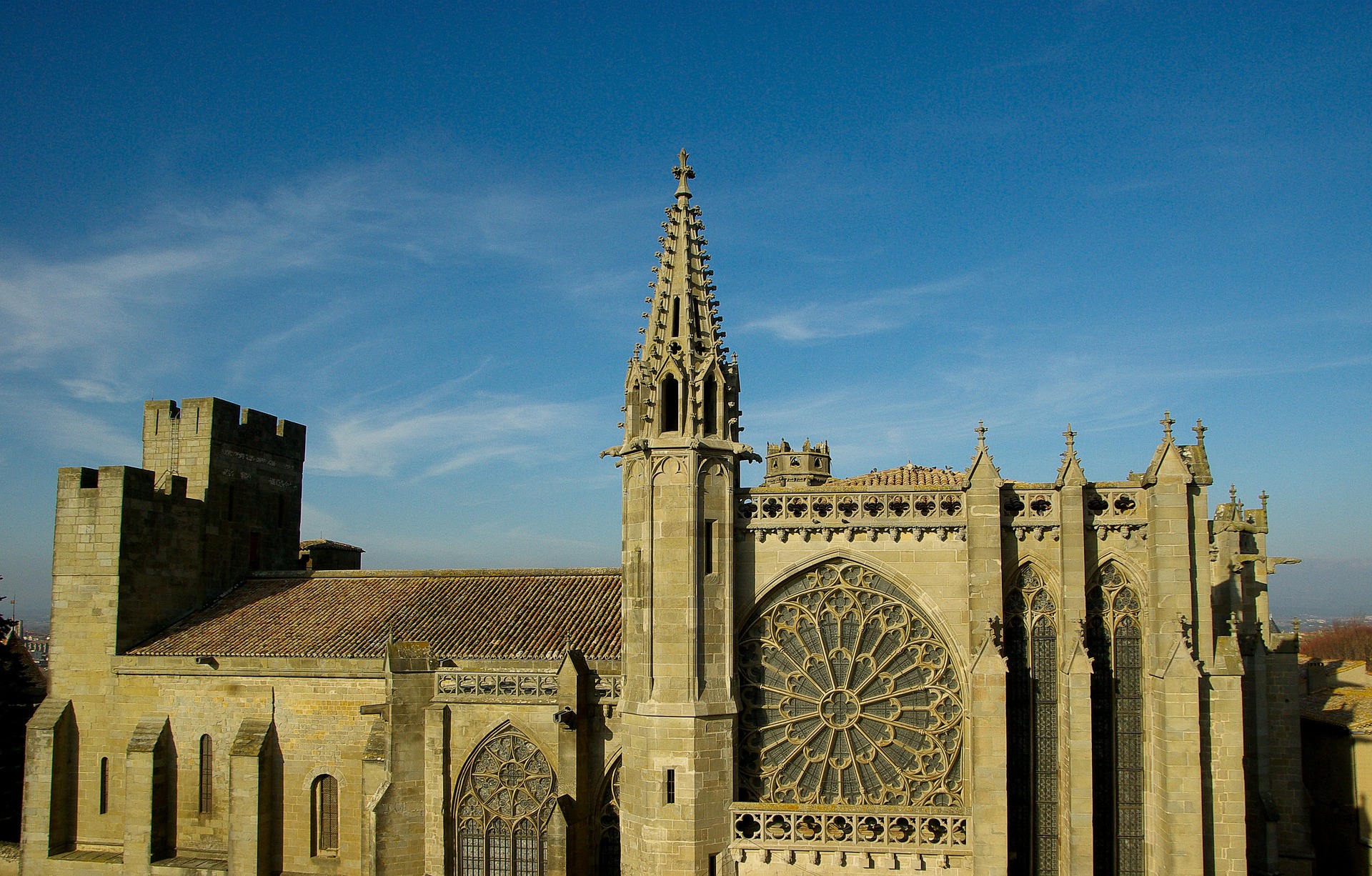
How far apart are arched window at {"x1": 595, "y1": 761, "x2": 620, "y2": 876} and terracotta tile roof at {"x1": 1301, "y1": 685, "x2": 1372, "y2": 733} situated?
20818mm

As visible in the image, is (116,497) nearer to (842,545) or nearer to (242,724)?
(242,724)

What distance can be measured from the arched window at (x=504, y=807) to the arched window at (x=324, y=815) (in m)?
5.58

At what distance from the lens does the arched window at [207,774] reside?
2691 centimetres

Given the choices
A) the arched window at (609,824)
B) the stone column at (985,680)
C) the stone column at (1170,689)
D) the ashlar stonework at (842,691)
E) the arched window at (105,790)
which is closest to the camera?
the stone column at (985,680)

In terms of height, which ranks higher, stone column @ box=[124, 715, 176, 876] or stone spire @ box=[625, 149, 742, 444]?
stone spire @ box=[625, 149, 742, 444]

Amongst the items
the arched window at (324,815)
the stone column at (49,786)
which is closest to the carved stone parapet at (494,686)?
the arched window at (324,815)

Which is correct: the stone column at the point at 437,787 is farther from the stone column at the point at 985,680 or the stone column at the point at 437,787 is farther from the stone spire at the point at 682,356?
the stone column at the point at 985,680

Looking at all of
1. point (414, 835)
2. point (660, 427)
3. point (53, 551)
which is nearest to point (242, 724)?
point (414, 835)

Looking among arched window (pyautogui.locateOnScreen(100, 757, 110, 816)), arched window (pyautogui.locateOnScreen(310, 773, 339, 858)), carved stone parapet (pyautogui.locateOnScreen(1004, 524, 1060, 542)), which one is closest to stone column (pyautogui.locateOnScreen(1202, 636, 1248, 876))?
carved stone parapet (pyautogui.locateOnScreen(1004, 524, 1060, 542))

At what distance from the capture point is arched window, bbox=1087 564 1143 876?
18.5m

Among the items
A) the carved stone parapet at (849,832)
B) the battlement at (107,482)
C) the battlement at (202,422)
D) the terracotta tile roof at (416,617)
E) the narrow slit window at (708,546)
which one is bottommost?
the carved stone parapet at (849,832)

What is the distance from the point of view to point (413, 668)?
73.3 feet

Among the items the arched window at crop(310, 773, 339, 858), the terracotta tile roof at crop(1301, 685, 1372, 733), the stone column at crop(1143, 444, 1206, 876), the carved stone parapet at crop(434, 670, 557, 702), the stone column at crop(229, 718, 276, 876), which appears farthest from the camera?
the terracotta tile roof at crop(1301, 685, 1372, 733)

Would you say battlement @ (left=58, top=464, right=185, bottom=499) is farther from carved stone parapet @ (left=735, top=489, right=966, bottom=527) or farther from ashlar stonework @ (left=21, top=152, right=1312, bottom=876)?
carved stone parapet @ (left=735, top=489, right=966, bottom=527)
